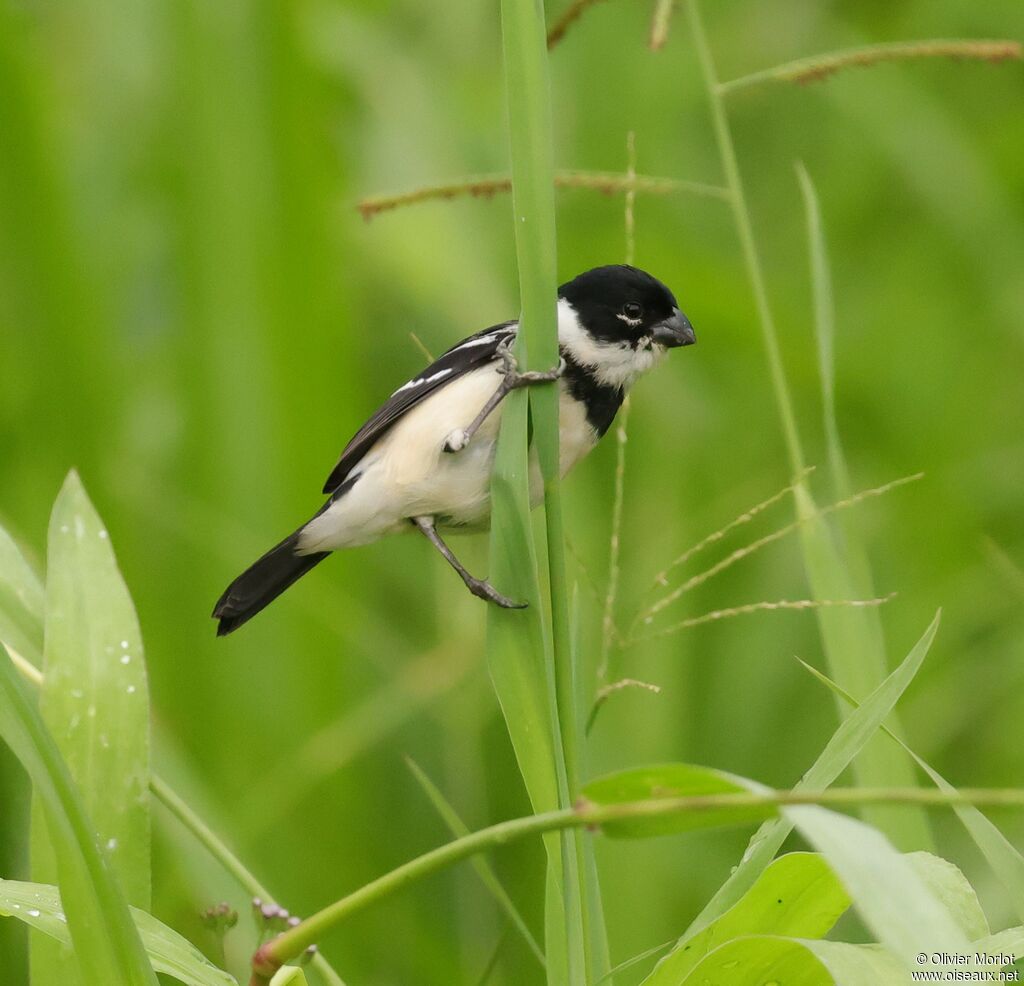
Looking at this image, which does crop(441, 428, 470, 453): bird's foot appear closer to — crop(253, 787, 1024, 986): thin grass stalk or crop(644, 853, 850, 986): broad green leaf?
crop(644, 853, 850, 986): broad green leaf

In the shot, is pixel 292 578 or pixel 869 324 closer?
Result: pixel 292 578

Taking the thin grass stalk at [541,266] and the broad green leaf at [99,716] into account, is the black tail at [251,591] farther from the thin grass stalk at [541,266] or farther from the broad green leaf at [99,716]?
the thin grass stalk at [541,266]

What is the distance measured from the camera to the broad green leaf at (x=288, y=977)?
1325 mm

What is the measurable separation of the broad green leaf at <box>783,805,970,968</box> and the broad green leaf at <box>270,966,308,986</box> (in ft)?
1.72

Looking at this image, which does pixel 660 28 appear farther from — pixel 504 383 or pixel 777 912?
pixel 777 912

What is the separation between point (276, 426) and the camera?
11.1 ft

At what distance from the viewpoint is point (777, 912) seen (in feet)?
4.84

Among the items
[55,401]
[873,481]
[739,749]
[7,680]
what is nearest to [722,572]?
[739,749]

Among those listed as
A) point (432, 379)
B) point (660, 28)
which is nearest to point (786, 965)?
point (660, 28)

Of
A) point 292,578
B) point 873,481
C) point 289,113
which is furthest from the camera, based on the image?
point 873,481

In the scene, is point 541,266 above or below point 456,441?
above

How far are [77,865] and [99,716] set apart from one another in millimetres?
409

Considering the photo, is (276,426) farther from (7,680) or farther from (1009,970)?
(1009,970)

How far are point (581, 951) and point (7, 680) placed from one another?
0.64 m
